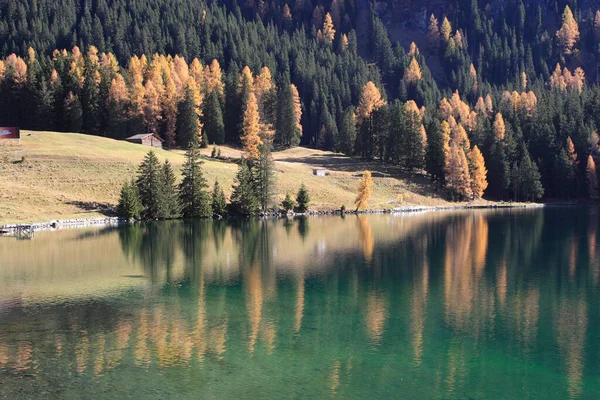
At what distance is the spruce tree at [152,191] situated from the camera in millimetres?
98375

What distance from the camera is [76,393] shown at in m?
26.1

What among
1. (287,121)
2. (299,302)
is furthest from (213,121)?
(299,302)

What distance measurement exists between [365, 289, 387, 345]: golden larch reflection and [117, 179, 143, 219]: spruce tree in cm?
5837

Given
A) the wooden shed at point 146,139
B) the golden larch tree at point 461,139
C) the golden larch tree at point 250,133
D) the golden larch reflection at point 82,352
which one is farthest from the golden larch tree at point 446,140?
the golden larch reflection at point 82,352

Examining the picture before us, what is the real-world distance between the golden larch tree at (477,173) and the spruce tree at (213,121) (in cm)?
5861

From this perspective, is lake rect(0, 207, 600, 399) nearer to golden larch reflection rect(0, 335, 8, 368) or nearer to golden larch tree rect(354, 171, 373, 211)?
golden larch reflection rect(0, 335, 8, 368)

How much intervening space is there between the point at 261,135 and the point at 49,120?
48113 mm

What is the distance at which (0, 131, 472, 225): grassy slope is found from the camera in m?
94.2

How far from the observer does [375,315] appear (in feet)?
125

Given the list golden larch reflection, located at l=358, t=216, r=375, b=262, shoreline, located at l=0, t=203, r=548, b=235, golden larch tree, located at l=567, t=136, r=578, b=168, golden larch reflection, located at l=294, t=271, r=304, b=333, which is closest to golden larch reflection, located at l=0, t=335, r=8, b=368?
golden larch reflection, located at l=294, t=271, r=304, b=333

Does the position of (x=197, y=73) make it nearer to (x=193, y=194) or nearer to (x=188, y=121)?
(x=188, y=121)

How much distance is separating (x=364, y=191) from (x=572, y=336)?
8201cm

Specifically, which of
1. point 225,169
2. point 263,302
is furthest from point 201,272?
point 225,169

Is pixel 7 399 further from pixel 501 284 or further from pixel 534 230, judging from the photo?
pixel 534 230
